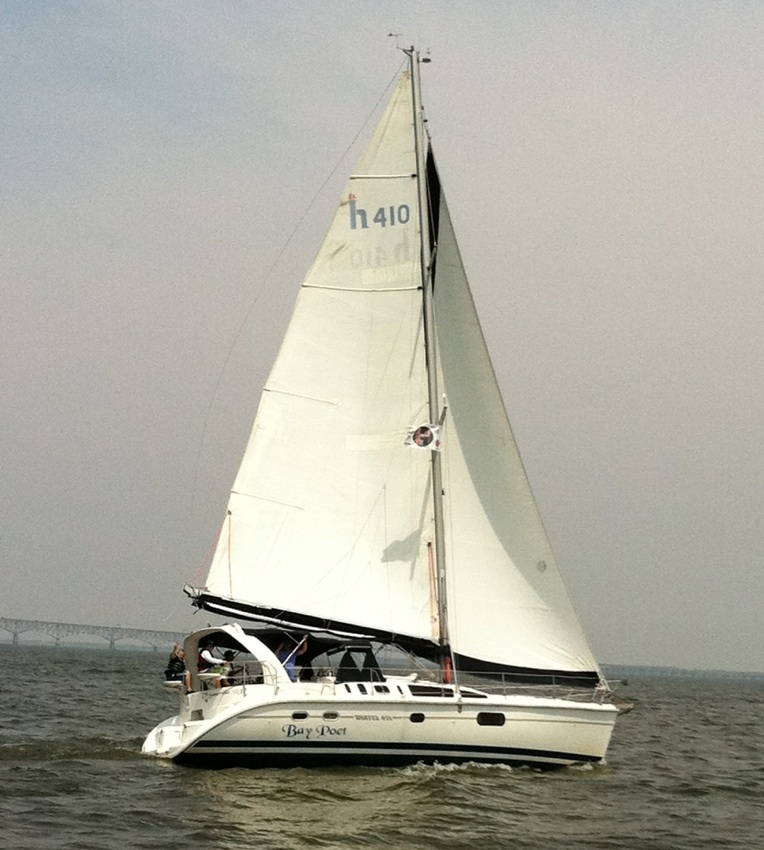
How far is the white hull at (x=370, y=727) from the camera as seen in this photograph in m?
22.6

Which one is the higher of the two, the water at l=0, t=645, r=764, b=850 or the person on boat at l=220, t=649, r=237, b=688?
the person on boat at l=220, t=649, r=237, b=688

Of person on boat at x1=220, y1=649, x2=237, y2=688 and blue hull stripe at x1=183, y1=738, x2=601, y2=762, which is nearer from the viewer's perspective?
blue hull stripe at x1=183, y1=738, x2=601, y2=762

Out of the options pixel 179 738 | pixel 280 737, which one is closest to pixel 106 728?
pixel 179 738

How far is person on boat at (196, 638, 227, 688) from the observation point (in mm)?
23969

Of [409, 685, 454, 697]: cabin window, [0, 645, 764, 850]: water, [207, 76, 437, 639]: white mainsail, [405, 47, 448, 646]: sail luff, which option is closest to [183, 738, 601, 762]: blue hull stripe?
[0, 645, 764, 850]: water

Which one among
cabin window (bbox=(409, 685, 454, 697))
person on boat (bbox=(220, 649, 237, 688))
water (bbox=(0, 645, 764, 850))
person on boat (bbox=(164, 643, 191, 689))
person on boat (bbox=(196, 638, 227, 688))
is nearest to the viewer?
water (bbox=(0, 645, 764, 850))

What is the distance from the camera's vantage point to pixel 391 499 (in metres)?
26.0

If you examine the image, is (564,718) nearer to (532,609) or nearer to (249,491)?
(532,609)

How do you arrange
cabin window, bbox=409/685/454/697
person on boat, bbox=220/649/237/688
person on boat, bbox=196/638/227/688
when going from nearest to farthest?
cabin window, bbox=409/685/454/697 < person on boat, bbox=220/649/237/688 < person on boat, bbox=196/638/227/688

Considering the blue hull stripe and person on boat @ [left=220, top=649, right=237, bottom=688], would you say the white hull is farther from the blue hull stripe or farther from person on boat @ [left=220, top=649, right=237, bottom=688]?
person on boat @ [left=220, top=649, right=237, bottom=688]

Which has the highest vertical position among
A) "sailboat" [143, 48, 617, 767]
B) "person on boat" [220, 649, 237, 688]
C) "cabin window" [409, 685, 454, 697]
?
"sailboat" [143, 48, 617, 767]

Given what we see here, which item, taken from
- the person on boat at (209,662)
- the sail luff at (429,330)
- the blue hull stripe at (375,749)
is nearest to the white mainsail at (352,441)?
the sail luff at (429,330)

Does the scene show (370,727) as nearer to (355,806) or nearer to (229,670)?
(355,806)

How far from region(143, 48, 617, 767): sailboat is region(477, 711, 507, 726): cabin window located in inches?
50.9
